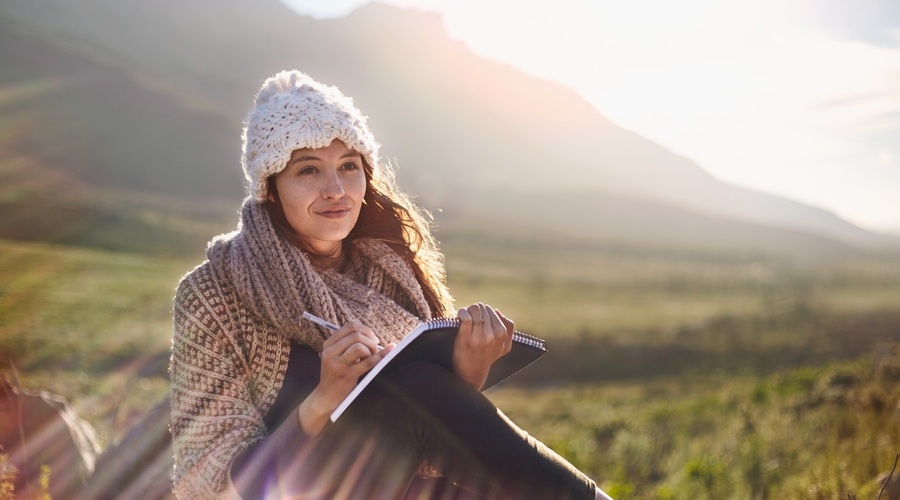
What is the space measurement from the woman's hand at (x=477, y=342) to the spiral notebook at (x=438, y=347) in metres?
0.04

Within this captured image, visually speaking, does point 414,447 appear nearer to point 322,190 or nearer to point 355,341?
point 355,341

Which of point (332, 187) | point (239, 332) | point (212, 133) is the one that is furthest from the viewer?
point (212, 133)

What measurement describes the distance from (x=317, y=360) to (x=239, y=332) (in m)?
0.32

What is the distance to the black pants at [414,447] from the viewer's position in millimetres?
2105

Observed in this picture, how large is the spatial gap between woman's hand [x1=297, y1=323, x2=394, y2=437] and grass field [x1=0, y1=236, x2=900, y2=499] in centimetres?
140

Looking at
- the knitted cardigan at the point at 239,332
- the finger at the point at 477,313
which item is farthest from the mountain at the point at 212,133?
the finger at the point at 477,313

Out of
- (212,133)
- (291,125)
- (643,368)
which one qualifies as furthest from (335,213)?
(212,133)

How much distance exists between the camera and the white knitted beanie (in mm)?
2588

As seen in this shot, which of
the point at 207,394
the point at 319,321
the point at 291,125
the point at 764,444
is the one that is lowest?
the point at 764,444

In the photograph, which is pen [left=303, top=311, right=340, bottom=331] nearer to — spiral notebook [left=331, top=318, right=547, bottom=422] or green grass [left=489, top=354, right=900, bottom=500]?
spiral notebook [left=331, top=318, right=547, bottom=422]

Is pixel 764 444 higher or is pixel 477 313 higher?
pixel 477 313

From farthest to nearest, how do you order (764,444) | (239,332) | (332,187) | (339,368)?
(764,444) < (332,187) < (239,332) < (339,368)

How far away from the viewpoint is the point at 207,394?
230cm

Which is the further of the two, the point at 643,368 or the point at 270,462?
the point at 643,368
